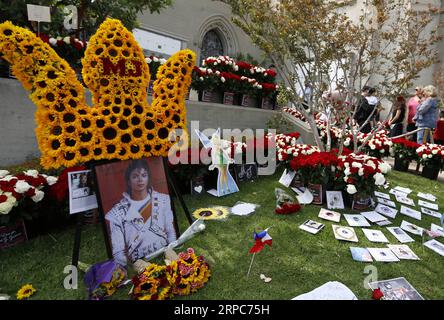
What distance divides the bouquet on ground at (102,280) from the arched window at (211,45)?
13418mm

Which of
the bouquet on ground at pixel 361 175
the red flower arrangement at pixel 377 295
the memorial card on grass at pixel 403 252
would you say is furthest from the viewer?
the bouquet on ground at pixel 361 175

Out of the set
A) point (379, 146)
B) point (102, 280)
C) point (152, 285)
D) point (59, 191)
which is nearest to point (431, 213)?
point (379, 146)

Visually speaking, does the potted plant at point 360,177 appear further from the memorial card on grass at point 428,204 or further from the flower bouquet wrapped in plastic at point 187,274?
the flower bouquet wrapped in plastic at point 187,274

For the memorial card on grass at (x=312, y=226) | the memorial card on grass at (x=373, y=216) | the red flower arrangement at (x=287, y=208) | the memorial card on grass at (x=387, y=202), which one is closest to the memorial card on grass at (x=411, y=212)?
the memorial card on grass at (x=387, y=202)

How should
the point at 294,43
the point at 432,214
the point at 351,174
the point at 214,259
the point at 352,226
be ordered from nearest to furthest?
the point at 214,259
the point at 352,226
the point at 351,174
the point at 432,214
the point at 294,43

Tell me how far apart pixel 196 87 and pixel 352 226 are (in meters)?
4.99

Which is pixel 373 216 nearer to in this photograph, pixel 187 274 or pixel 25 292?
pixel 187 274

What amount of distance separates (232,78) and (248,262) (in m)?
5.70

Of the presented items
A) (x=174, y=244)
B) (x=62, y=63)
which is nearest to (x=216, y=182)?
(x=174, y=244)

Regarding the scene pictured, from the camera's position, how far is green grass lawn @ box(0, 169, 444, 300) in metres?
2.41

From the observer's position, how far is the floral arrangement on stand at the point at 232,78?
6.93m

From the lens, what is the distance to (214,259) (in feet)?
9.39
